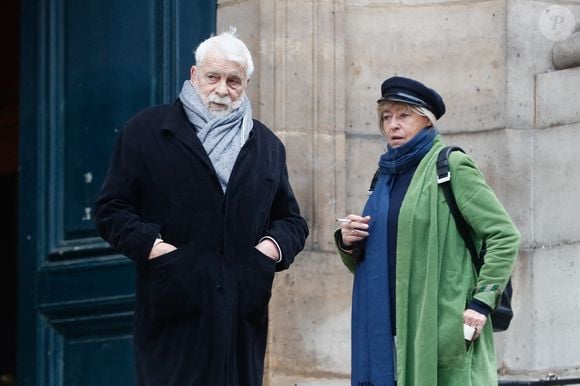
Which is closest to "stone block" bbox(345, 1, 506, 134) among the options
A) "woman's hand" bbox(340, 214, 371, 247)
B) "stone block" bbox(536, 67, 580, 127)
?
"stone block" bbox(536, 67, 580, 127)

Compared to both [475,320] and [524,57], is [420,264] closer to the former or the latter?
[475,320]

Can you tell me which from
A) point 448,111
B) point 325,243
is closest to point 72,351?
point 325,243

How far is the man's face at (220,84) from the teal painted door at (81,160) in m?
1.81

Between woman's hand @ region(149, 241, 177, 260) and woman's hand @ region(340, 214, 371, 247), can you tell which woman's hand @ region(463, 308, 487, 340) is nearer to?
woman's hand @ region(340, 214, 371, 247)

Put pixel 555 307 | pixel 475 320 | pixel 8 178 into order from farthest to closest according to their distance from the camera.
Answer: pixel 8 178, pixel 555 307, pixel 475 320

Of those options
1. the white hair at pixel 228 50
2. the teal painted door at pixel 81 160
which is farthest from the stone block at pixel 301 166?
the white hair at pixel 228 50

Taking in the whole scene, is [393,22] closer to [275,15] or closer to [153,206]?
[275,15]

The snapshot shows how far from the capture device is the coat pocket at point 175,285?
24.0 ft

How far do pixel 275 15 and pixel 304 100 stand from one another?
422mm

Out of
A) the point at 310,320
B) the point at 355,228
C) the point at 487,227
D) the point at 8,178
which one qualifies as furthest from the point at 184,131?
the point at 8,178

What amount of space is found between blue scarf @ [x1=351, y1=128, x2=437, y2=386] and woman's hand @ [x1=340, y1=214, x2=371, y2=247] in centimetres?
2

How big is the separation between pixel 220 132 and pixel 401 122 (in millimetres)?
679

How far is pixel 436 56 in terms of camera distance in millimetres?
9359

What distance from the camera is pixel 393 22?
30.8 feet
